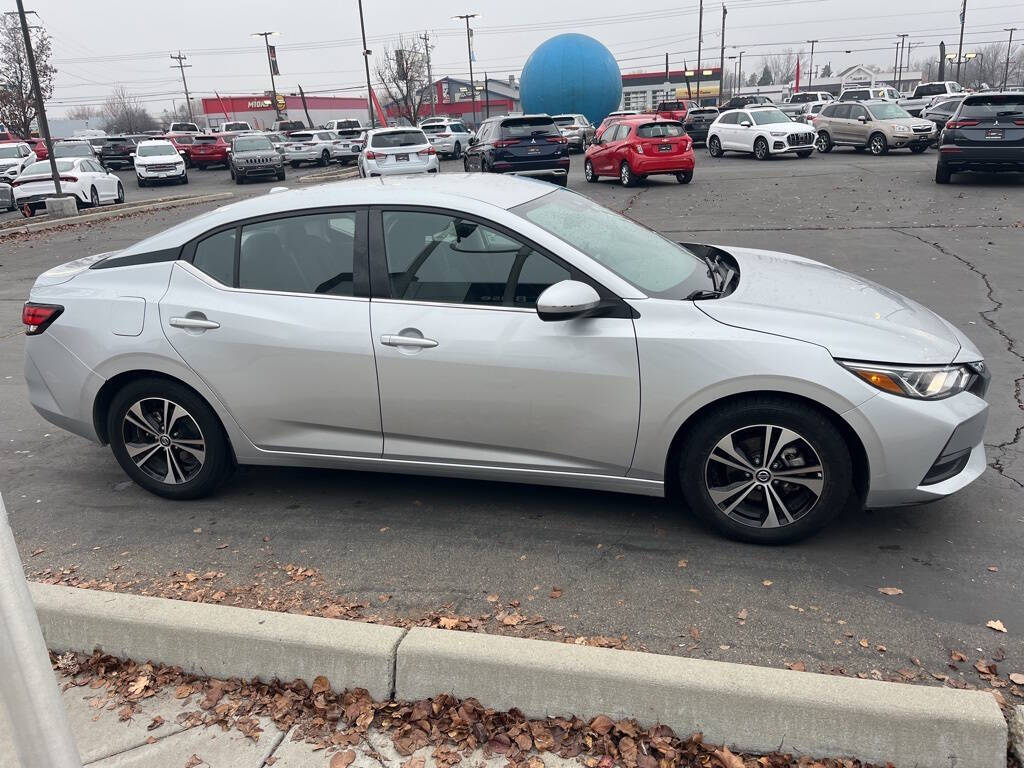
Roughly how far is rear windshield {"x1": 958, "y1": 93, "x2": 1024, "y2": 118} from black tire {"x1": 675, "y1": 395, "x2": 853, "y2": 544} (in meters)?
15.8

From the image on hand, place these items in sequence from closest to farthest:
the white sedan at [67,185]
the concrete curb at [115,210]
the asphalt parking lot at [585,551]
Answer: the asphalt parking lot at [585,551]
the concrete curb at [115,210]
the white sedan at [67,185]

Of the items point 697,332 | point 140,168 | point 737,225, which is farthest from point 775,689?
point 140,168

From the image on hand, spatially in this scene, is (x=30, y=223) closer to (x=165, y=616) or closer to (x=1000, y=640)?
(x=165, y=616)

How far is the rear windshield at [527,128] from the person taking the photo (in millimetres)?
20750

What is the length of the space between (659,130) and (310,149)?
73.3 feet

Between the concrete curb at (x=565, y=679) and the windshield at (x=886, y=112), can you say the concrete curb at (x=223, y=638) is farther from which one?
the windshield at (x=886, y=112)

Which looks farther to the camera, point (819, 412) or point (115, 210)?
point (115, 210)

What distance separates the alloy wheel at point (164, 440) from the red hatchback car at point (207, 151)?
39.4 metres

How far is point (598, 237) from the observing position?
4395mm

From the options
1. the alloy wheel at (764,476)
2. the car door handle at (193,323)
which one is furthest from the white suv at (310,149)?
the alloy wheel at (764,476)

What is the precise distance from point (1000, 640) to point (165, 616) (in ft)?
10.3

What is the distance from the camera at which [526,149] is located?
2067 centimetres

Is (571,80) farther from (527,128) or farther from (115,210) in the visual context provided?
(115,210)

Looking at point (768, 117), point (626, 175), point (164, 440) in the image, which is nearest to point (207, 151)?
point (768, 117)
